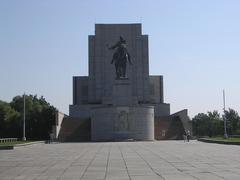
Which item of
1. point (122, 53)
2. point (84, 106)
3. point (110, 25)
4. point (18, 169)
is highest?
point (110, 25)

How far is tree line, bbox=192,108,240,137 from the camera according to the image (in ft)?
330

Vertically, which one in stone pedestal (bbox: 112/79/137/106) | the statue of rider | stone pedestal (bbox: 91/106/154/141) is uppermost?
the statue of rider

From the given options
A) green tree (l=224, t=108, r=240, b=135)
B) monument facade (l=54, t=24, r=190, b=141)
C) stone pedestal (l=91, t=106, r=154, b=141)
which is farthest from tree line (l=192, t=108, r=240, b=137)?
stone pedestal (l=91, t=106, r=154, b=141)

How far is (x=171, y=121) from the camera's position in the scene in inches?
2771

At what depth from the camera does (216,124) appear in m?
102

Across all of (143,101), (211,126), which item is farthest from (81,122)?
(211,126)

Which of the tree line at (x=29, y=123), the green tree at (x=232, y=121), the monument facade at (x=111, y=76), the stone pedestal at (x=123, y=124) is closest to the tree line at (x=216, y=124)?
the green tree at (x=232, y=121)

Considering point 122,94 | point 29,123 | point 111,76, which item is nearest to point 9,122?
point 29,123

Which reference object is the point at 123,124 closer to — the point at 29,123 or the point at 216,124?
the point at 29,123

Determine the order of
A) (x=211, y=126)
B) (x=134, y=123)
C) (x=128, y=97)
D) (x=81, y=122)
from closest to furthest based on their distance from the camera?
(x=134, y=123)
(x=128, y=97)
(x=81, y=122)
(x=211, y=126)

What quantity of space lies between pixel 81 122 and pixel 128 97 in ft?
28.1

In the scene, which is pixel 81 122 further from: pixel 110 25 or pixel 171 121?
pixel 110 25

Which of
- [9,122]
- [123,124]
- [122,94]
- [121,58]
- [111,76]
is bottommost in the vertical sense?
[123,124]

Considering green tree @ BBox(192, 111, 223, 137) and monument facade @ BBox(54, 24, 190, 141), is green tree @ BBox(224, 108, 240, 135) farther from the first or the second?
monument facade @ BBox(54, 24, 190, 141)
